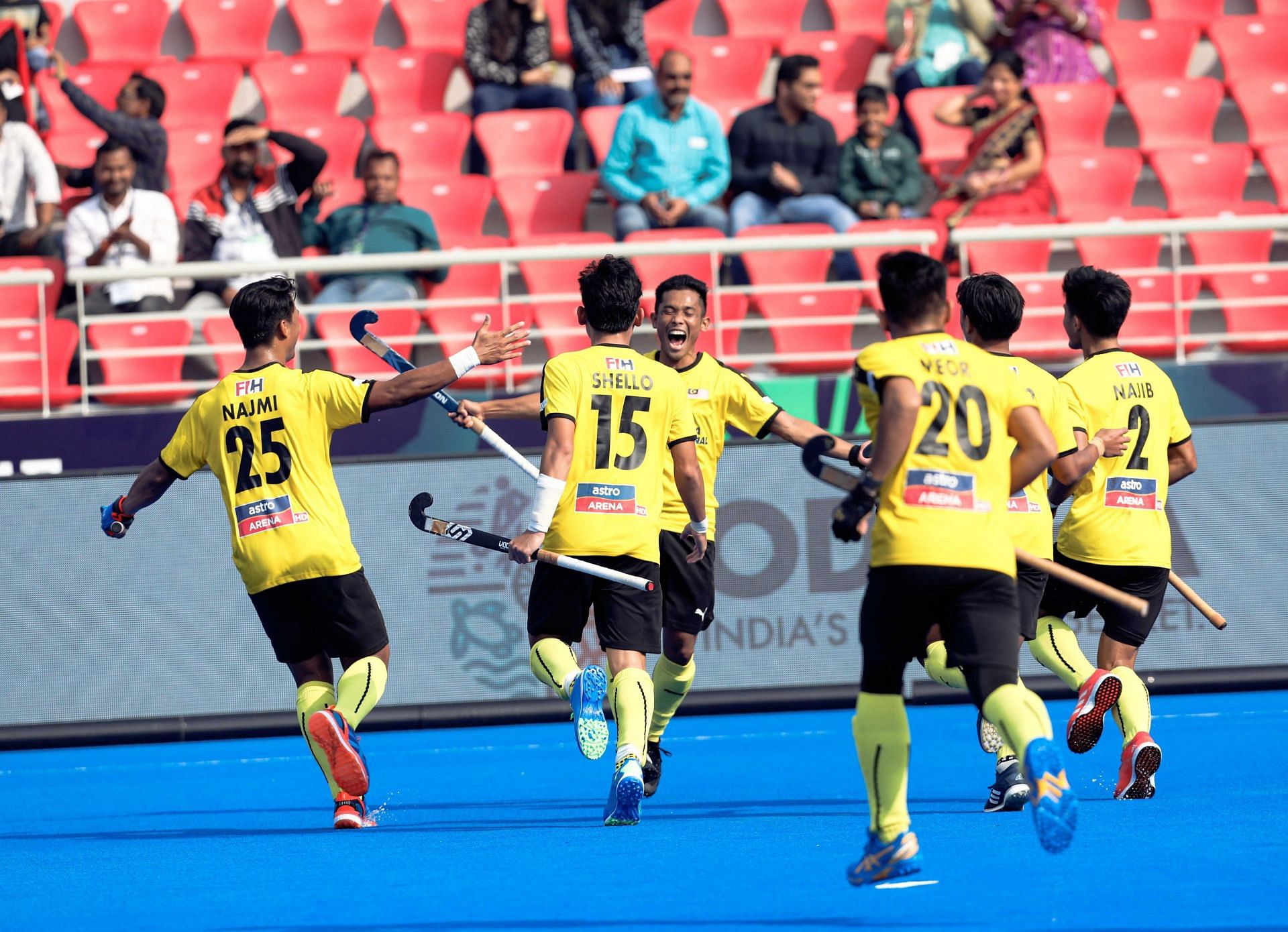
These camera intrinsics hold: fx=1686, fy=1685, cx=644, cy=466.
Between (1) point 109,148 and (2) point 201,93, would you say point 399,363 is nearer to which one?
(1) point 109,148

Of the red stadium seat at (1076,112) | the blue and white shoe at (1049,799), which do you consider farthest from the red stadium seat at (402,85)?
the blue and white shoe at (1049,799)

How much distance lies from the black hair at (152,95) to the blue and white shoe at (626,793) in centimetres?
972

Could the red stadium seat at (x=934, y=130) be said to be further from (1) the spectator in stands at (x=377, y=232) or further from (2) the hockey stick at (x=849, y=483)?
(2) the hockey stick at (x=849, y=483)

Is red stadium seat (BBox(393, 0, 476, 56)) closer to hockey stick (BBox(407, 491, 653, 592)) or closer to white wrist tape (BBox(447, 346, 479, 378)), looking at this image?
hockey stick (BBox(407, 491, 653, 592))

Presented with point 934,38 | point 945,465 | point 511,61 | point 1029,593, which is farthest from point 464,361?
point 934,38

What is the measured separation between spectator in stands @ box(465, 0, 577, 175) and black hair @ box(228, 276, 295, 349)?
321 inches

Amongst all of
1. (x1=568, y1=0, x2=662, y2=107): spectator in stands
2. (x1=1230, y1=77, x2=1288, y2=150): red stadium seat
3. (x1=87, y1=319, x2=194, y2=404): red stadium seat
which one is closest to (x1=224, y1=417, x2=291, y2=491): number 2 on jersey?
(x1=87, y1=319, x2=194, y2=404): red stadium seat

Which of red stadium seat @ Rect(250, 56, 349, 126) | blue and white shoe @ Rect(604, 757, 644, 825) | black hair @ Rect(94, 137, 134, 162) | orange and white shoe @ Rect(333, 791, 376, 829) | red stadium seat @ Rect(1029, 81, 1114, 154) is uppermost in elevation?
red stadium seat @ Rect(250, 56, 349, 126)

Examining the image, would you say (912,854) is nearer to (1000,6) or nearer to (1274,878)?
(1274,878)

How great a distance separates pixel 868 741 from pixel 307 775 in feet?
16.3

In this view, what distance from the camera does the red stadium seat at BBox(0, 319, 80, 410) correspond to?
12500 millimetres

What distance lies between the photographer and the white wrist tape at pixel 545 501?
675 centimetres

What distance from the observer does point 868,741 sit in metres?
5.29

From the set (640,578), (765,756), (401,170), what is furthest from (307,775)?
(401,170)
